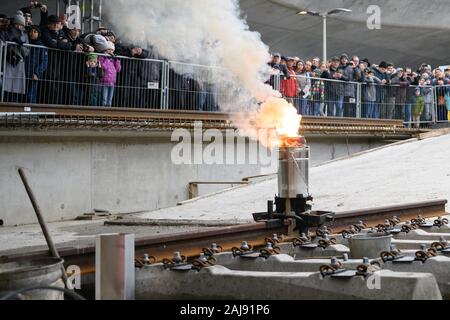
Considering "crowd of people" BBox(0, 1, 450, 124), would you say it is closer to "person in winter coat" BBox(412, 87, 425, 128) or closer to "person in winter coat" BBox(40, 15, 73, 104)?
"person in winter coat" BBox(40, 15, 73, 104)

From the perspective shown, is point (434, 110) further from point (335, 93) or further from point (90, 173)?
point (90, 173)

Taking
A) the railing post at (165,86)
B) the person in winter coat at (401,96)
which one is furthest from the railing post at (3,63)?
the person in winter coat at (401,96)

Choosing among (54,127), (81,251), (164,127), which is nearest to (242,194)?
(164,127)

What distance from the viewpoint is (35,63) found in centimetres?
1154

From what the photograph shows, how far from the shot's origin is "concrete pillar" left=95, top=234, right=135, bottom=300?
3.99 metres

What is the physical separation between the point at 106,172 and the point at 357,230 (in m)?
6.81

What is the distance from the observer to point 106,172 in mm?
12445

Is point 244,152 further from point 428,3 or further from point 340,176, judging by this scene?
point 428,3

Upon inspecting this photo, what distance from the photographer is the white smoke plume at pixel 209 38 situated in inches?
336

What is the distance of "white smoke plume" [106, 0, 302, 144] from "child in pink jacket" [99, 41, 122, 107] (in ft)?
1.79

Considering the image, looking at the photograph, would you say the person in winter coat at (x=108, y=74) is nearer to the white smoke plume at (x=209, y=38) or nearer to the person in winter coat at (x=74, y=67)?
the person in winter coat at (x=74, y=67)

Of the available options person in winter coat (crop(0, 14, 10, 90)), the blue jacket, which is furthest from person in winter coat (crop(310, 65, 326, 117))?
person in winter coat (crop(0, 14, 10, 90))
